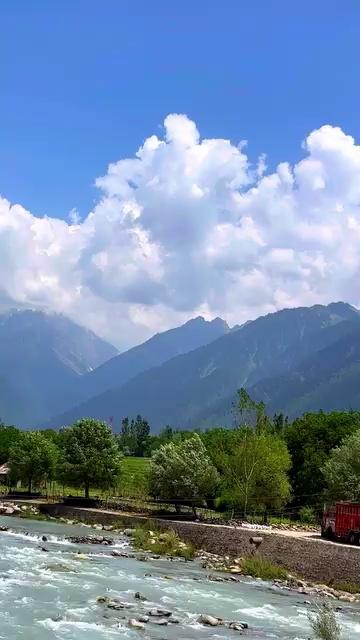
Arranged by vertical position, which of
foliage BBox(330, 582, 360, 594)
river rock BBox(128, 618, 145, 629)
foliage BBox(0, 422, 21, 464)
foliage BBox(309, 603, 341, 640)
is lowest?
foliage BBox(330, 582, 360, 594)

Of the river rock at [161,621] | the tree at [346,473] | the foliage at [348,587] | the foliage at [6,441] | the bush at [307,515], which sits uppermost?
the foliage at [6,441]

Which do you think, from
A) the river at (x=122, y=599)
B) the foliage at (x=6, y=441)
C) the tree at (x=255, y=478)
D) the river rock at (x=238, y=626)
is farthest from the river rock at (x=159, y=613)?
the foliage at (x=6, y=441)

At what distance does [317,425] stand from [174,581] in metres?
58.7

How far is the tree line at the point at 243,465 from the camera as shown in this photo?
74812 millimetres

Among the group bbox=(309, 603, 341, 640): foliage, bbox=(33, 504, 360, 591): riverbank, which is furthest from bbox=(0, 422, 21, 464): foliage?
bbox=(309, 603, 341, 640): foliage

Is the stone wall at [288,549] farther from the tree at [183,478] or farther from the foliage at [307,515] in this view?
the foliage at [307,515]

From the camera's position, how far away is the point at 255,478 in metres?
75.0

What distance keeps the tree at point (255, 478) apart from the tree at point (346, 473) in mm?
5403

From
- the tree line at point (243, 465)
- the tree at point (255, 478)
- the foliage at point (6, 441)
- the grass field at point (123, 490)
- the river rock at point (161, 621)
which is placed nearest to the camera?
the river rock at point (161, 621)

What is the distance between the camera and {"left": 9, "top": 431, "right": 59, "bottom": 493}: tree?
10412 cm

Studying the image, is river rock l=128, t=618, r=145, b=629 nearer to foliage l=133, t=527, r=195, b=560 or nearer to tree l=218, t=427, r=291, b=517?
foliage l=133, t=527, r=195, b=560

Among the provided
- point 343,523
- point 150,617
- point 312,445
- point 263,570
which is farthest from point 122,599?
point 312,445

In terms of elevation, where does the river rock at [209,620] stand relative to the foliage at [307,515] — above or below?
below

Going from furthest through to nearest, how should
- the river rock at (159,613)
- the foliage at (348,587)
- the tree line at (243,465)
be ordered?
the tree line at (243,465) → the foliage at (348,587) → the river rock at (159,613)
